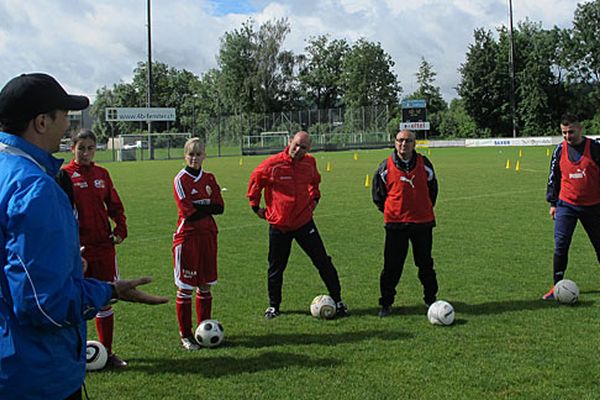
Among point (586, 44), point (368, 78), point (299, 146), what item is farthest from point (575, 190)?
point (368, 78)

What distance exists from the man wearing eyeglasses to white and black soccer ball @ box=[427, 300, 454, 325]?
1.66 m

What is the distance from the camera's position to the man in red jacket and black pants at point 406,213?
700cm

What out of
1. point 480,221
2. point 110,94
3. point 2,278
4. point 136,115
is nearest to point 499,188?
point 480,221

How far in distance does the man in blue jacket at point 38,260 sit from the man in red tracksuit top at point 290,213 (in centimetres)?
461

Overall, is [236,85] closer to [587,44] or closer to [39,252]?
[587,44]

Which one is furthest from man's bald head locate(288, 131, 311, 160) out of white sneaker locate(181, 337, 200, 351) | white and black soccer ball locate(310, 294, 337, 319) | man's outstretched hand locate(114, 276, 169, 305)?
man's outstretched hand locate(114, 276, 169, 305)

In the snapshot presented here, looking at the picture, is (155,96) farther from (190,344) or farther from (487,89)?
(190,344)

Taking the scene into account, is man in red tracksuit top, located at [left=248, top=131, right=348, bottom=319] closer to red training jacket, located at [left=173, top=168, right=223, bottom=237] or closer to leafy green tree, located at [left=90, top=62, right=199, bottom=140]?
red training jacket, located at [left=173, top=168, right=223, bottom=237]

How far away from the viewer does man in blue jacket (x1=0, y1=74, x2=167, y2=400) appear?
2234mm

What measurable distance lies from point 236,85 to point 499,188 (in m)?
69.9

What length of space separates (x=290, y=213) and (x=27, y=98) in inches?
191

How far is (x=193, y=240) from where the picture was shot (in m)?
6.01

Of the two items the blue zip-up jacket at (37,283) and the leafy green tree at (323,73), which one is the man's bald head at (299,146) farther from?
the leafy green tree at (323,73)

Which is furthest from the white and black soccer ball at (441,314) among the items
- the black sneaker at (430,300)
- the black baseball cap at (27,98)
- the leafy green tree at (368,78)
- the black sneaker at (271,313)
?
the leafy green tree at (368,78)
